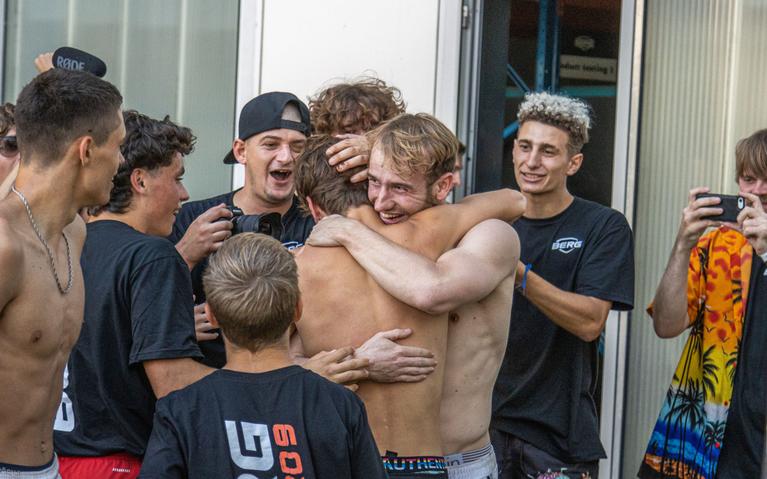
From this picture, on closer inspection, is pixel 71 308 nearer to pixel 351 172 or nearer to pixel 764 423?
pixel 351 172

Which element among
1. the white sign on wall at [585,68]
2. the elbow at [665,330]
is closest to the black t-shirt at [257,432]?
the elbow at [665,330]

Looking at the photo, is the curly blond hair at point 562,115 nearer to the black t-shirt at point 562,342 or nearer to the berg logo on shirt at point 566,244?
the black t-shirt at point 562,342

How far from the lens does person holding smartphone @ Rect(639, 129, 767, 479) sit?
3934 mm

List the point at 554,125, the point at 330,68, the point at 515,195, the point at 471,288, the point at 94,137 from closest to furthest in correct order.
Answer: the point at 94,137
the point at 471,288
the point at 515,195
the point at 554,125
the point at 330,68

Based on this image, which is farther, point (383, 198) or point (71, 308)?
point (383, 198)

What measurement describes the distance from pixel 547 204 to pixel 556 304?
55 centimetres

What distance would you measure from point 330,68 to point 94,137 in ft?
7.05

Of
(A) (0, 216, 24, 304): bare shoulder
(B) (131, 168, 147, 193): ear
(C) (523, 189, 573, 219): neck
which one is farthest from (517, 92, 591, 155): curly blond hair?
(A) (0, 216, 24, 304): bare shoulder

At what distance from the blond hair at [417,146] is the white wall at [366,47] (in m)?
1.59

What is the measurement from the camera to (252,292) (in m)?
2.62

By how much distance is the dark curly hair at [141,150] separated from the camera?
11.3ft

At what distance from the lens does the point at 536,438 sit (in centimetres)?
419

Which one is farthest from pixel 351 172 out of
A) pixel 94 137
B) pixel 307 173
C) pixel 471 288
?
pixel 94 137

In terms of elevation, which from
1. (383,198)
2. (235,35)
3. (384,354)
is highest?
(235,35)
